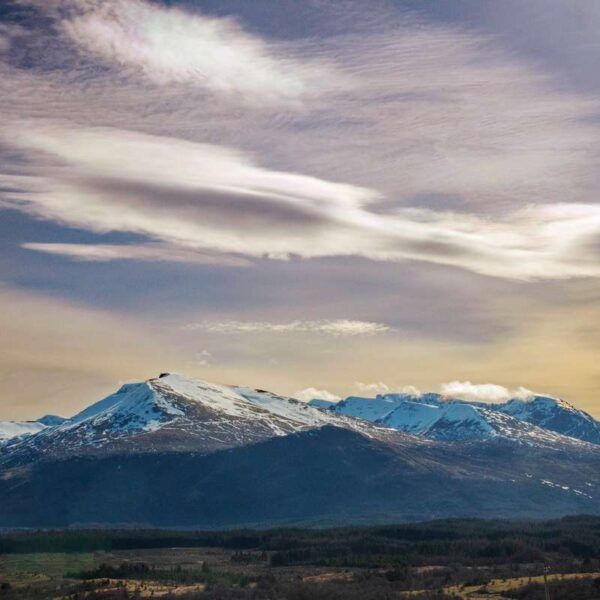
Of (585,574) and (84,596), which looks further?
(585,574)

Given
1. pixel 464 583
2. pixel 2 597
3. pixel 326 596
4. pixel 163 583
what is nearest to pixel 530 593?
pixel 464 583

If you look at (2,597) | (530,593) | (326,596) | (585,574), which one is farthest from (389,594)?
(2,597)

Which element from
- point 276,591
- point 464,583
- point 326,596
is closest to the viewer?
point 326,596

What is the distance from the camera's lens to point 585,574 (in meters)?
200

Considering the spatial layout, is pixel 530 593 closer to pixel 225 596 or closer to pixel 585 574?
pixel 585 574

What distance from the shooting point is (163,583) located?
19950 centimetres

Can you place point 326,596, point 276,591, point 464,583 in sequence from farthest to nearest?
point 464,583
point 276,591
point 326,596

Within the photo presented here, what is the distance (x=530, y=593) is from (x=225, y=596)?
175 ft

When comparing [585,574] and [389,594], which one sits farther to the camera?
[585,574]

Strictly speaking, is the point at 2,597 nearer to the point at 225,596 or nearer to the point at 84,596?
the point at 84,596

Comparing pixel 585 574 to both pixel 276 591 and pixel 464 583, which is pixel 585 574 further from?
pixel 276 591

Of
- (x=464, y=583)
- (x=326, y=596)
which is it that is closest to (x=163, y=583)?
(x=326, y=596)

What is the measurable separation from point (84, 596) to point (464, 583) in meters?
73.3

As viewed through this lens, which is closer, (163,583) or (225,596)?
(225,596)
